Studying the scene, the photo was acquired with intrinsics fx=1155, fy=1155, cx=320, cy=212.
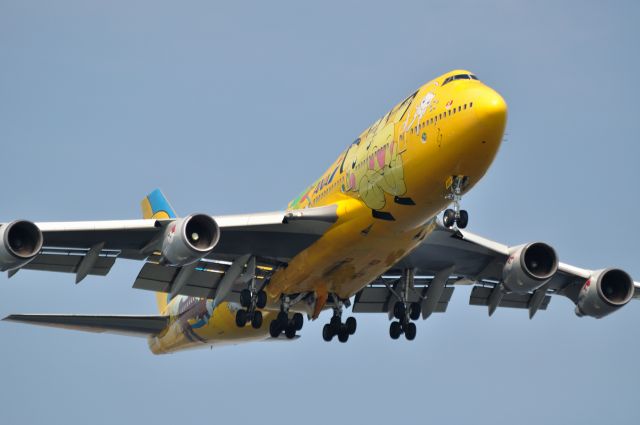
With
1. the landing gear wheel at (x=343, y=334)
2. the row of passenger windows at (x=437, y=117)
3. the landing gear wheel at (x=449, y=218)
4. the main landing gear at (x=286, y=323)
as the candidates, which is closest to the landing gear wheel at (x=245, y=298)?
the main landing gear at (x=286, y=323)

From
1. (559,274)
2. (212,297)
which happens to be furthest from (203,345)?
(559,274)

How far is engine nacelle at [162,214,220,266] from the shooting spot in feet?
107

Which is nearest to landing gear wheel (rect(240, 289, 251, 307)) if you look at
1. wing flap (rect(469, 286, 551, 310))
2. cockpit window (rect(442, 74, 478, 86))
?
wing flap (rect(469, 286, 551, 310))

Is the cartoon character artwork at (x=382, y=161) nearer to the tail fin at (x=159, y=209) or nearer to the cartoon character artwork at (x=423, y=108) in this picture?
the cartoon character artwork at (x=423, y=108)

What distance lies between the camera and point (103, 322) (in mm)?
43562

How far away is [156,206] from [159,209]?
323 millimetres

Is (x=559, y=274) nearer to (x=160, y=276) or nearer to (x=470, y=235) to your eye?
(x=470, y=235)

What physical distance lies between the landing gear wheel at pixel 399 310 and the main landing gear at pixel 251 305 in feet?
16.5

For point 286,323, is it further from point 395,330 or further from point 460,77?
point 460,77

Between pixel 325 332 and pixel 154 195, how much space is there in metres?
12.4

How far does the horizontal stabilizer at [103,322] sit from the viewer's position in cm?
4084

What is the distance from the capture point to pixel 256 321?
38.5m

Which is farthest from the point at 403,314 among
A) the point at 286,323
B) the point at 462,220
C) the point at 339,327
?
the point at 462,220

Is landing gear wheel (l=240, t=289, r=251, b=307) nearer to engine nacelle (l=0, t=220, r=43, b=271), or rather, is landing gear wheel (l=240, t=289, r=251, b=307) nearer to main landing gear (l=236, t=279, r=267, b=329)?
main landing gear (l=236, t=279, r=267, b=329)
